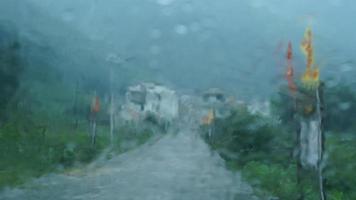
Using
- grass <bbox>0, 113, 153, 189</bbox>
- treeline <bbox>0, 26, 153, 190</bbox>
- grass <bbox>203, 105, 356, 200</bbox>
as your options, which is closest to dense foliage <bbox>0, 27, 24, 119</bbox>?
treeline <bbox>0, 26, 153, 190</bbox>

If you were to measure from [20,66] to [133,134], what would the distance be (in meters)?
9.30

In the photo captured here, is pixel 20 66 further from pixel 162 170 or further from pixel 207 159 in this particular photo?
pixel 207 159

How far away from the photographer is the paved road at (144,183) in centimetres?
878

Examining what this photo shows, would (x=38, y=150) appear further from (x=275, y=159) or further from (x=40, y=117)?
(x=275, y=159)

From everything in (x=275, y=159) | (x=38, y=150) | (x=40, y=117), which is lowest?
(x=38, y=150)

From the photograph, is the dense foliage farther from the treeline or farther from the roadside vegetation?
the roadside vegetation

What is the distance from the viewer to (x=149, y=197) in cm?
846

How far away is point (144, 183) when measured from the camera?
35.1 ft

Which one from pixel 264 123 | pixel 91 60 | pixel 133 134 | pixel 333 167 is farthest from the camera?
pixel 133 134

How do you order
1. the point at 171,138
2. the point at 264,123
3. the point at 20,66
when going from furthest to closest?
the point at 171,138
the point at 20,66
the point at 264,123

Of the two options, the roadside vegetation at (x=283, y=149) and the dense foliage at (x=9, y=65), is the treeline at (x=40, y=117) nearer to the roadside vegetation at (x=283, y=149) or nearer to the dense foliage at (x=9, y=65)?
the dense foliage at (x=9, y=65)

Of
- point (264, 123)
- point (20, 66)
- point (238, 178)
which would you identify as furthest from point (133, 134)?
point (238, 178)

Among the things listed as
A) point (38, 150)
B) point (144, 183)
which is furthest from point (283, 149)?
point (38, 150)

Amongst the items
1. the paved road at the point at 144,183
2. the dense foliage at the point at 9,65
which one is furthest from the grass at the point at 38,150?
the dense foliage at the point at 9,65
